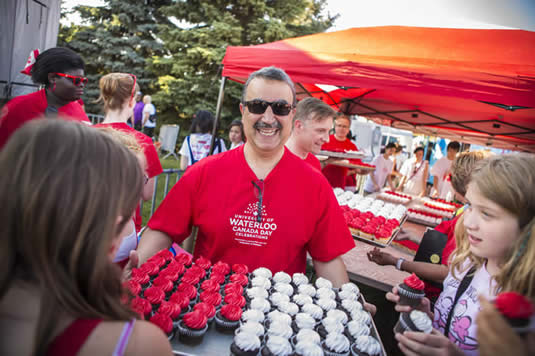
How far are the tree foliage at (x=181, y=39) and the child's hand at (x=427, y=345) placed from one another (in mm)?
14986

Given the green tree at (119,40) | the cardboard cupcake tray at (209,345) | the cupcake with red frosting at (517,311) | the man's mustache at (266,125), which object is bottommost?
the cardboard cupcake tray at (209,345)

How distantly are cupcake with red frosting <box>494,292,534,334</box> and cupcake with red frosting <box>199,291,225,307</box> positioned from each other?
1.26 meters

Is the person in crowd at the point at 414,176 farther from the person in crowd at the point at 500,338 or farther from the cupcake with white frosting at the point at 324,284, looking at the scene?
the person in crowd at the point at 500,338

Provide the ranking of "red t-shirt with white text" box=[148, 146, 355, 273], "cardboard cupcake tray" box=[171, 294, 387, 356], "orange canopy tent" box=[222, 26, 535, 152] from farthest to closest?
"orange canopy tent" box=[222, 26, 535, 152] → "red t-shirt with white text" box=[148, 146, 355, 273] → "cardboard cupcake tray" box=[171, 294, 387, 356]

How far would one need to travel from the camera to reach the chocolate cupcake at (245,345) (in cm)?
141

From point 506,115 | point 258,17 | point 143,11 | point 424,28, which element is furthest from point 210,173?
point 143,11

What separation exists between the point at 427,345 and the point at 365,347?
0.30 meters

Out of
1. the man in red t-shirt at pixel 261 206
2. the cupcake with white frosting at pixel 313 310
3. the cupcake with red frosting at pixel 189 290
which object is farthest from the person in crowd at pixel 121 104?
the cupcake with white frosting at pixel 313 310

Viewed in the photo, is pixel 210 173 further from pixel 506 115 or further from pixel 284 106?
pixel 506 115

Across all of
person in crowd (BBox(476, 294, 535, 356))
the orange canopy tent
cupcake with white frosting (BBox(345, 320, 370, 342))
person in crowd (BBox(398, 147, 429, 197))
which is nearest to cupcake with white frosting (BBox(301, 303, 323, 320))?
cupcake with white frosting (BBox(345, 320, 370, 342))

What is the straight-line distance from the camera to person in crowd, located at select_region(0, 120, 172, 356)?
0.82 m

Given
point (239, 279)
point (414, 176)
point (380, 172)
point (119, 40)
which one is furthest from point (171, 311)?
point (119, 40)

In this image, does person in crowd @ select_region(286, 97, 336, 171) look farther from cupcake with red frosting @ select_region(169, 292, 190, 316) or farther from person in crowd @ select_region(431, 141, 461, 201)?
person in crowd @ select_region(431, 141, 461, 201)

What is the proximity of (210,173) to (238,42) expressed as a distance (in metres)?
15.4
